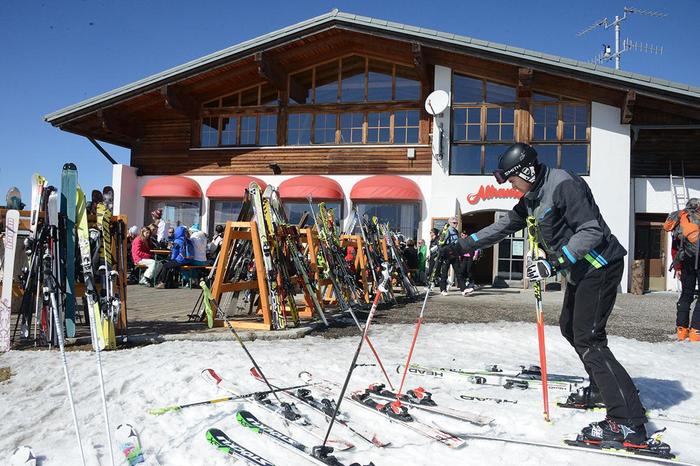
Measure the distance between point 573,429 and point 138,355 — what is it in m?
4.01

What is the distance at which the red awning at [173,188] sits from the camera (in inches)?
777

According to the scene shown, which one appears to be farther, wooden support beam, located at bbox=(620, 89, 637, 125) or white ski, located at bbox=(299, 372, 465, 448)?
wooden support beam, located at bbox=(620, 89, 637, 125)

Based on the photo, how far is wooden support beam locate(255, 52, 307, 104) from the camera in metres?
18.4

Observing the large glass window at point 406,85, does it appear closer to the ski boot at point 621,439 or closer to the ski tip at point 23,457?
Answer: the ski boot at point 621,439

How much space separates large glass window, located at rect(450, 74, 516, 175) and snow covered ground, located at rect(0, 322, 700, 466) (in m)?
11.7

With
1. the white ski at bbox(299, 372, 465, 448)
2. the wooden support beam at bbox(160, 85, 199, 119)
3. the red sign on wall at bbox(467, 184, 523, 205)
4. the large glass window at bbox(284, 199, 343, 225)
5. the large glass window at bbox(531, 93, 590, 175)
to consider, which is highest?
the wooden support beam at bbox(160, 85, 199, 119)

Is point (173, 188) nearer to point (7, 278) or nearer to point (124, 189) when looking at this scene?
point (124, 189)

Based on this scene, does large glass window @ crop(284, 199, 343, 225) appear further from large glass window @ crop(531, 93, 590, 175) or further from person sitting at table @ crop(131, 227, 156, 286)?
large glass window @ crop(531, 93, 590, 175)

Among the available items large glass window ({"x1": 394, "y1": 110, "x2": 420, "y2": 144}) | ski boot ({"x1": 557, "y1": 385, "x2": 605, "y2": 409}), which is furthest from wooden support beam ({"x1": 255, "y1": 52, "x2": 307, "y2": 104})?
ski boot ({"x1": 557, "y1": 385, "x2": 605, "y2": 409})

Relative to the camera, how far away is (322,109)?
19453mm

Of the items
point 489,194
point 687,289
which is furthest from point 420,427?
point 489,194

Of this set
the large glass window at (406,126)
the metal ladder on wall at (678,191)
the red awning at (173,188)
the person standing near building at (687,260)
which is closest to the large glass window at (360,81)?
the large glass window at (406,126)

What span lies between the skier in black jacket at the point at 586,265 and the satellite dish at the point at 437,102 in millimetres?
14180

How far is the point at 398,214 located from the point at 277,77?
6.53 metres
